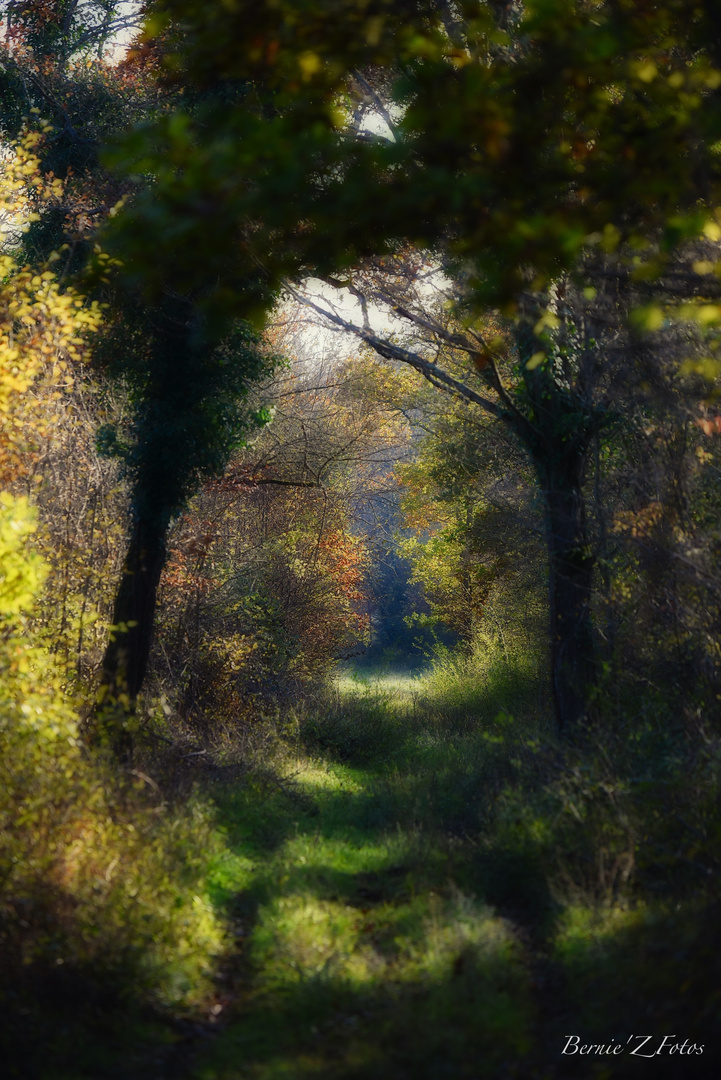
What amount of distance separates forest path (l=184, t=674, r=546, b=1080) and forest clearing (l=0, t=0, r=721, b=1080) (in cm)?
3

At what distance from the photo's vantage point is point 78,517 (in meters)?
10.8

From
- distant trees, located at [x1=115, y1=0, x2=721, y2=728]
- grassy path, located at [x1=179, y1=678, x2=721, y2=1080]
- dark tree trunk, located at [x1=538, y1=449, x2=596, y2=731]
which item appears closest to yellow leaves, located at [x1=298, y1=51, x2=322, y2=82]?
distant trees, located at [x1=115, y1=0, x2=721, y2=728]

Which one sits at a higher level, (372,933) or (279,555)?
(279,555)

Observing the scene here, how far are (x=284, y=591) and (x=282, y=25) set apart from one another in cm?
1562

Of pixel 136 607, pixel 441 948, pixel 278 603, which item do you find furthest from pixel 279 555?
pixel 441 948

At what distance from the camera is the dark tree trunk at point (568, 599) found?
11156mm

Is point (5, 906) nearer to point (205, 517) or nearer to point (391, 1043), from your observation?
point (391, 1043)

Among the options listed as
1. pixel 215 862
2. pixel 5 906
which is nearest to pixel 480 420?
pixel 215 862

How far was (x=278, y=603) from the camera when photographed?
59.8ft
